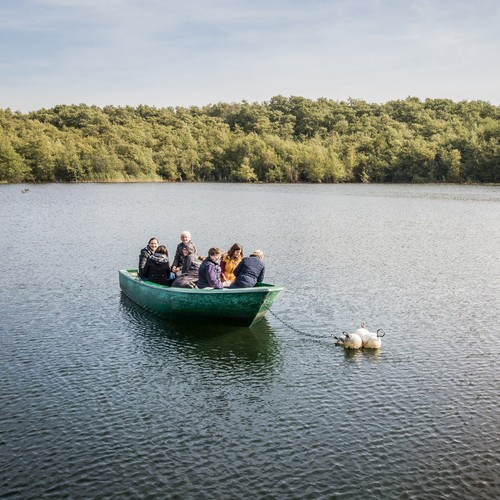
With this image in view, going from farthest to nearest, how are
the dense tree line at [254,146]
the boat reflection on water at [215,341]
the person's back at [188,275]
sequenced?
the dense tree line at [254,146], the person's back at [188,275], the boat reflection on water at [215,341]

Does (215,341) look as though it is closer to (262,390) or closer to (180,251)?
(262,390)

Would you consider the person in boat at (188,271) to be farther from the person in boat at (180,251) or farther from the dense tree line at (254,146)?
the dense tree line at (254,146)

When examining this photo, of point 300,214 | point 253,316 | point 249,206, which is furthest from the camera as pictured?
point 249,206

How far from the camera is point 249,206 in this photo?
59.1 meters

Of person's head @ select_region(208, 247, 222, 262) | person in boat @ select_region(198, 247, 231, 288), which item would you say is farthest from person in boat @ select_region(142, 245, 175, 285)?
person's head @ select_region(208, 247, 222, 262)

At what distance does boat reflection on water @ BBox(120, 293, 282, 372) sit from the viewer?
46.3ft

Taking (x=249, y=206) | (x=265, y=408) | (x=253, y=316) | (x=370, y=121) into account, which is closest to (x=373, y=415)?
(x=265, y=408)

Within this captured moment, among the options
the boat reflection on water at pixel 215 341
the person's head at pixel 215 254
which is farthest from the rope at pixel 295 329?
the person's head at pixel 215 254

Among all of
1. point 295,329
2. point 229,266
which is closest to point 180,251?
point 229,266

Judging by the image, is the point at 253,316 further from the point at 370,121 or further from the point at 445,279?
the point at 370,121

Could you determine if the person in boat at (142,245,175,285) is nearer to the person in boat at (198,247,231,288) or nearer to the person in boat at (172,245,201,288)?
the person in boat at (172,245,201,288)

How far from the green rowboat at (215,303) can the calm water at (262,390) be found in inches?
16.1

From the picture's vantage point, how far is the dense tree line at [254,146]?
344ft

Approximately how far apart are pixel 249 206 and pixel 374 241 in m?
26.0
